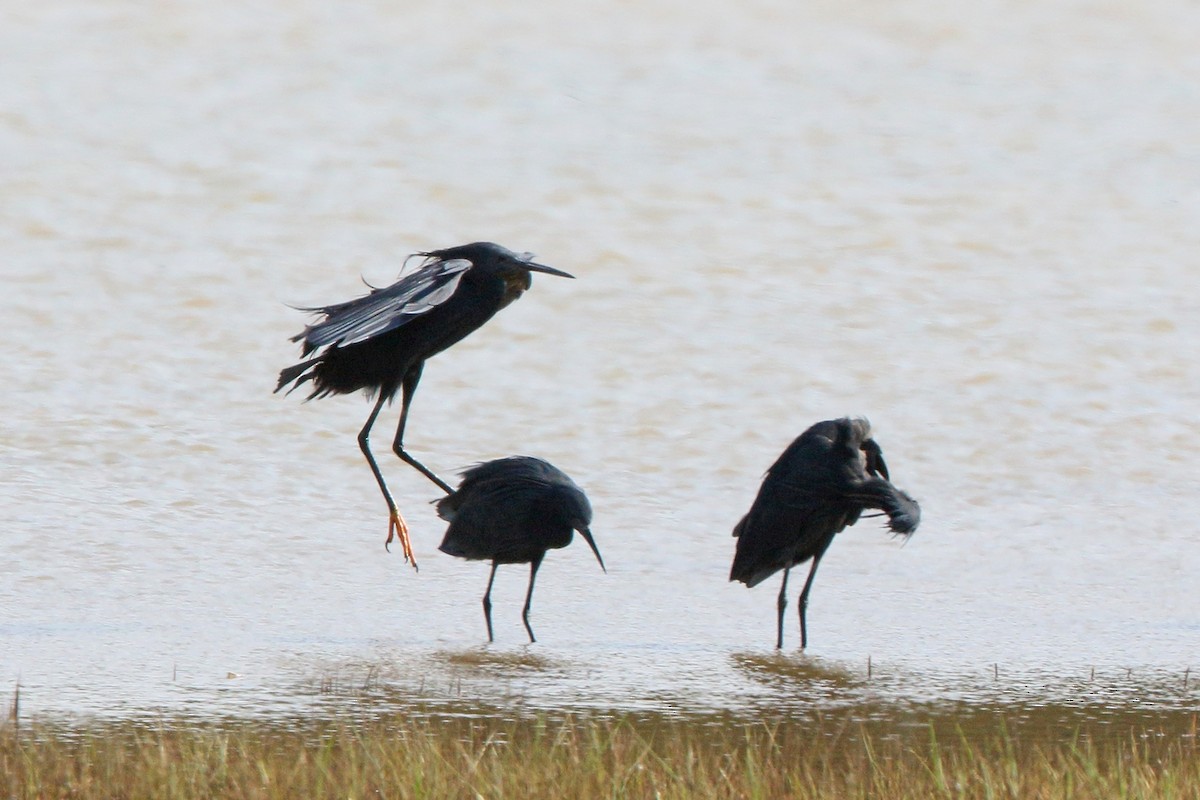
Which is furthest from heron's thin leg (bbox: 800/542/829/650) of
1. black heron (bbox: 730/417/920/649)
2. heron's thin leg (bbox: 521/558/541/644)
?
heron's thin leg (bbox: 521/558/541/644)

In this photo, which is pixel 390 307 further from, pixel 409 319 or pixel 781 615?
pixel 781 615

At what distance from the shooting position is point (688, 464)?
8023mm

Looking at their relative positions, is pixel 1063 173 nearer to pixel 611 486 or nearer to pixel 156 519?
pixel 611 486

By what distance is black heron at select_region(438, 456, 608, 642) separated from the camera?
567 centimetres

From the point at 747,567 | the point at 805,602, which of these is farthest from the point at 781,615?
the point at 747,567

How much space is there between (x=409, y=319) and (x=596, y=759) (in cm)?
228

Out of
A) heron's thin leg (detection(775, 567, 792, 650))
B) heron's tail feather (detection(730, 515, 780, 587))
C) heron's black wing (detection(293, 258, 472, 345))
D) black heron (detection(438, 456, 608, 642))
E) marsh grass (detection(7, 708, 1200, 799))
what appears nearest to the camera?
marsh grass (detection(7, 708, 1200, 799))

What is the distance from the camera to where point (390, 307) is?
5652 mm

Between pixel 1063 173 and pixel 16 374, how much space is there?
7.38m

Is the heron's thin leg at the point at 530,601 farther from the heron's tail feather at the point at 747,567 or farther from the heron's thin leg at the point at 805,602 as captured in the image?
the heron's thin leg at the point at 805,602

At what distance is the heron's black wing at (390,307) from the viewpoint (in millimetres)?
5555

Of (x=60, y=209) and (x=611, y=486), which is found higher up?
(x=60, y=209)

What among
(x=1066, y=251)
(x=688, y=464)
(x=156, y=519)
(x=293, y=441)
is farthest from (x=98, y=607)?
(x=1066, y=251)

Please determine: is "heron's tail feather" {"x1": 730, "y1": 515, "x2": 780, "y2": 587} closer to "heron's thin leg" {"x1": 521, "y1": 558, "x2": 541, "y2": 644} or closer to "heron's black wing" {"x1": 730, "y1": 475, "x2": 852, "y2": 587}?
"heron's black wing" {"x1": 730, "y1": 475, "x2": 852, "y2": 587}
